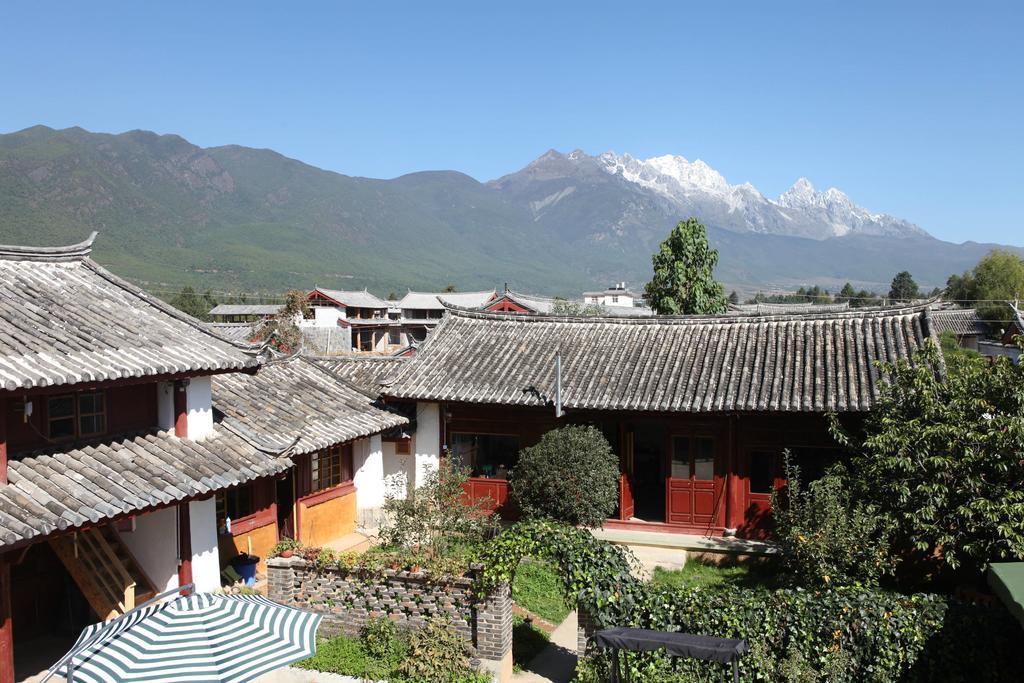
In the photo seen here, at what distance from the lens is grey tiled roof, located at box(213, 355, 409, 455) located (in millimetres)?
14023

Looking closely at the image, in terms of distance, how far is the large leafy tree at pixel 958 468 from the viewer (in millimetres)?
10156

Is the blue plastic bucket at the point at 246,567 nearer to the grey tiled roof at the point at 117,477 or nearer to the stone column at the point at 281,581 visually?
the grey tiled roof at the point at 117,477

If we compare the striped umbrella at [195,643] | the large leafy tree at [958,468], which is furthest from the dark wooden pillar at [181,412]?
the large leafy tree at [958,468]

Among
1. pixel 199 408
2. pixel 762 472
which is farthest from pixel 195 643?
pixel 762 472

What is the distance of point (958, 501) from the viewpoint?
10.5 meters

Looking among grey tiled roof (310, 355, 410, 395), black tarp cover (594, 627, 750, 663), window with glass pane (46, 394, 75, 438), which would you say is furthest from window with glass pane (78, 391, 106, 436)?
grey tiled roof (310, 355, 410, 395)

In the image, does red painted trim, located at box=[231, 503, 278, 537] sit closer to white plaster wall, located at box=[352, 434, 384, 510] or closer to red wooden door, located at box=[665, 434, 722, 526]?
white plaster wall, located at box=[352, 434, 384, 510]

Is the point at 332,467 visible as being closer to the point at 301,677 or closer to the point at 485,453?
the point at 485,453

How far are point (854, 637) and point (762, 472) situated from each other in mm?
7481

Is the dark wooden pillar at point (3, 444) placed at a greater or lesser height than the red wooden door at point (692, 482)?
greater

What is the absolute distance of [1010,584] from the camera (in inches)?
293

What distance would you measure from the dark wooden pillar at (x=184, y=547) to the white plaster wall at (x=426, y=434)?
695 cm

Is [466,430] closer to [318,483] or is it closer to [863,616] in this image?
[318,483]

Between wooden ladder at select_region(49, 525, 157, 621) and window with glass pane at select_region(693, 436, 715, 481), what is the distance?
10.4 m
